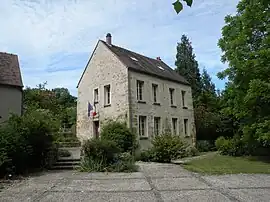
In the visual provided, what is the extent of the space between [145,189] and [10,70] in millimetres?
14769

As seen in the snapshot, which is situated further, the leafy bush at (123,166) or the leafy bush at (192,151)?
the leafy bush at (192,151)

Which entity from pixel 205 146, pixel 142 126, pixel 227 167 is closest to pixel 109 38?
pixel 142 126

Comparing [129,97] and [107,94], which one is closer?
[129,97]

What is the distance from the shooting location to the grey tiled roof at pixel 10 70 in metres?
18.2

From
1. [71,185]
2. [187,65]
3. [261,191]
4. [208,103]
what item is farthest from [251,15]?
[187,65]

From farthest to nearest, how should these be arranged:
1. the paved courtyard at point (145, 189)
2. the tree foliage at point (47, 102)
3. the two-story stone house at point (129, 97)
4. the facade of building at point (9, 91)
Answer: the tree foliage at point (47, 102) < the two-story stone house at point (129, 97) < the facade of building at point (9, 91) < the paved courtyard at point (145, 189)

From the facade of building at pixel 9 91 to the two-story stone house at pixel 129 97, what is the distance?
239 inches

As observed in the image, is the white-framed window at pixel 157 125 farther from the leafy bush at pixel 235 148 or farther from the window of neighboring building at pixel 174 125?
the leafy bush at pixel 235 148

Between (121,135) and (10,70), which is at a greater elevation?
(10,70)

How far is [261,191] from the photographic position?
7840 millimetres

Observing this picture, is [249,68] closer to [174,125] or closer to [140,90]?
[140,90]

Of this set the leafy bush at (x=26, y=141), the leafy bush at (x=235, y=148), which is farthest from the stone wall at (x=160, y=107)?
the leafy bush at (x=26, y=141)

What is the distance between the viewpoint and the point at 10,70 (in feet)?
63.9

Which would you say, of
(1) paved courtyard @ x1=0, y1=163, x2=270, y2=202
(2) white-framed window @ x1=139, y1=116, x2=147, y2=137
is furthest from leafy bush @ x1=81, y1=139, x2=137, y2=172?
(2) white-framed window @ x1=139, y1=116, x2=147, y2=137
